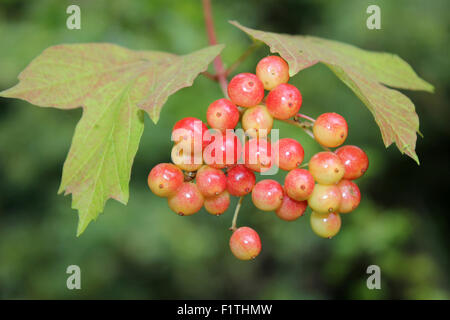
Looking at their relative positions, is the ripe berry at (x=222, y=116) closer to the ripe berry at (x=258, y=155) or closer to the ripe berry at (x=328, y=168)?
the ripe berry at (x=258, y=155)

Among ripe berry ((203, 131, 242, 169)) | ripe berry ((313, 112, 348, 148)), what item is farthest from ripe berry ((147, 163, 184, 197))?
ripe berry ((313, 112, 348, 148))

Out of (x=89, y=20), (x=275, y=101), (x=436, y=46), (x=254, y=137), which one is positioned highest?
(x=436, y=46)

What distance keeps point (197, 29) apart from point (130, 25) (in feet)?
Result: 1.50

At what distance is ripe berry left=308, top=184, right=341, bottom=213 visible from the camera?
1361mm

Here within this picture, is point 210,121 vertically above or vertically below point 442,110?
below

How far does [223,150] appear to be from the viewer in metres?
1.28

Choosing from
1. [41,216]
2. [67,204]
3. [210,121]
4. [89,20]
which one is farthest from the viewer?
[41,216]

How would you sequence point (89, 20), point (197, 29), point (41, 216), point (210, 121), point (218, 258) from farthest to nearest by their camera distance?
1. point (218, 258)
2. point (41, 216)
3. point (197, 29)
4. point (89, 20)
5. point (210, 121)

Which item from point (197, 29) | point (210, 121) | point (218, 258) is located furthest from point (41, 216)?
point (210, 121)

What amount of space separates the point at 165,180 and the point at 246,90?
0.37 meters

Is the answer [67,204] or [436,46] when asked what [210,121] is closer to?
[67,204]

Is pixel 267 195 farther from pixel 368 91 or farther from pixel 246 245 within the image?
pixel 368 91

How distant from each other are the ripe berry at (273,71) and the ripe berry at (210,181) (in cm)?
31

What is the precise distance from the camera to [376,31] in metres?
4.45
